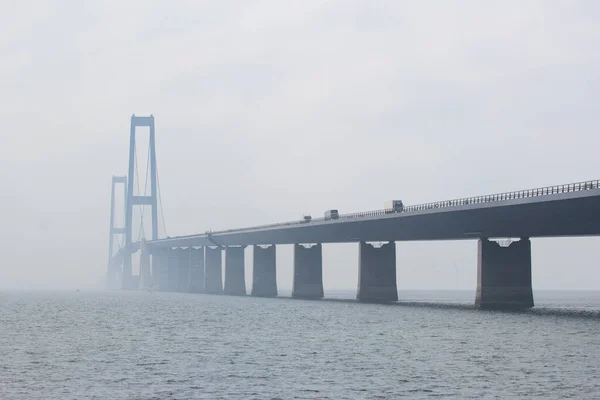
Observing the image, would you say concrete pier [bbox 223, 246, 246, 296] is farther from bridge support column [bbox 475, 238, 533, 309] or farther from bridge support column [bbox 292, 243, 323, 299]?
bridge support column [bbox 475, 238, 533, 309]

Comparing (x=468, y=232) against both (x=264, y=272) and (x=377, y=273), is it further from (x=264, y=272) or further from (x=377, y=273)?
(x=264, y=272)

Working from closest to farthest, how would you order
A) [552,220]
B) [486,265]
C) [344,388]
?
[344,388]
[552,220]
[486,265]

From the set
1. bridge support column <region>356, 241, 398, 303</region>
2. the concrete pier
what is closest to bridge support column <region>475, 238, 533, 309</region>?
bridge support column <region>356, 241, 398, 303</region>

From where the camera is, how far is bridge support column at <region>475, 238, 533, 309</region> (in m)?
105

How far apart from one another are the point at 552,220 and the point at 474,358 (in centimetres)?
3895

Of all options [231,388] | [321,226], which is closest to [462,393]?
[231,388]

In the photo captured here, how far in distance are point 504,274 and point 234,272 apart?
89748 millimetres

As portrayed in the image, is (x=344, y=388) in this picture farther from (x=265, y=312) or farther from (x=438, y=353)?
(x=265, y=312)

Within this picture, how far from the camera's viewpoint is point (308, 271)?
154750 millimetres

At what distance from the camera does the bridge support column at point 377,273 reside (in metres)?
130

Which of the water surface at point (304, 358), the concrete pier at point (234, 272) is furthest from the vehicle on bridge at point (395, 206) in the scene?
the concrete pier at point (234, 272)

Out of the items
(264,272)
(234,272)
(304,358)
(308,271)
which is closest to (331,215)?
(308,271)

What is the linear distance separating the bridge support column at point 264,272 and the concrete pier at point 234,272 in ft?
36.4

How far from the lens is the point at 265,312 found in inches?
4336
